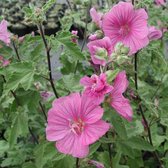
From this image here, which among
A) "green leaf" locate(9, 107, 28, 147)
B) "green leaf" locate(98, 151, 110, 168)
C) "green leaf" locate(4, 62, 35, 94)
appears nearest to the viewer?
"green leaf" locate(4, 62, 35, 94)

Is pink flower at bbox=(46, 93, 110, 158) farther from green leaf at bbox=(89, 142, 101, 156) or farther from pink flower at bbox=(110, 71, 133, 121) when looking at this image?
green leaf at bbox=(89, 142, 101, 156)

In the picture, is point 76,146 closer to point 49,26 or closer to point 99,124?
point 99,124

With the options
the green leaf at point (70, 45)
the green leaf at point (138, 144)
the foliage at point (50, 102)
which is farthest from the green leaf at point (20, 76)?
the green leaf at point (138, 144)

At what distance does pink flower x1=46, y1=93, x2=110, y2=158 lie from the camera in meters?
1.30

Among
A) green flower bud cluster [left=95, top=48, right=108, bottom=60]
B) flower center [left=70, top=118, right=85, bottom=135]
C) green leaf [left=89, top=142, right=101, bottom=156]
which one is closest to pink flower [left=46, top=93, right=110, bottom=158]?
flower center [left=70, top=118, right=85, bottom=135]

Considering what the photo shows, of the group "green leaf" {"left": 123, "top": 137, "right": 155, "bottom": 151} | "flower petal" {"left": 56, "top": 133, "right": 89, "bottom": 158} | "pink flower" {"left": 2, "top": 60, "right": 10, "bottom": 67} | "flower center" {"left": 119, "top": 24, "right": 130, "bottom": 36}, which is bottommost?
"green leaf" {"left": 123, "top": 137, "right": 155, "bottom": 151}

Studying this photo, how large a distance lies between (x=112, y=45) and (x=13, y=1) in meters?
6.74

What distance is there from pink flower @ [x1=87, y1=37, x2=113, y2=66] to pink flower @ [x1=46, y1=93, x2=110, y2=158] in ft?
0.41

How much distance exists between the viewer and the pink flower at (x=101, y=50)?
1345 millimetres

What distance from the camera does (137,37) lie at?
146 centimetres

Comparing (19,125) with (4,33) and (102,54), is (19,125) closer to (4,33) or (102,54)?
(4,33)

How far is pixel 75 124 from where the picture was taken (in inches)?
53.4

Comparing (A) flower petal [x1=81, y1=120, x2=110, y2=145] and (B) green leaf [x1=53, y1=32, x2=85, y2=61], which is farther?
(B) green leaf [x1=53, y1=32, x2=85, y2=61]

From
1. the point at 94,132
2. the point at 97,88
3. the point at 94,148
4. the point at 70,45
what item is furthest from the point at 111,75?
the point at 94,148
